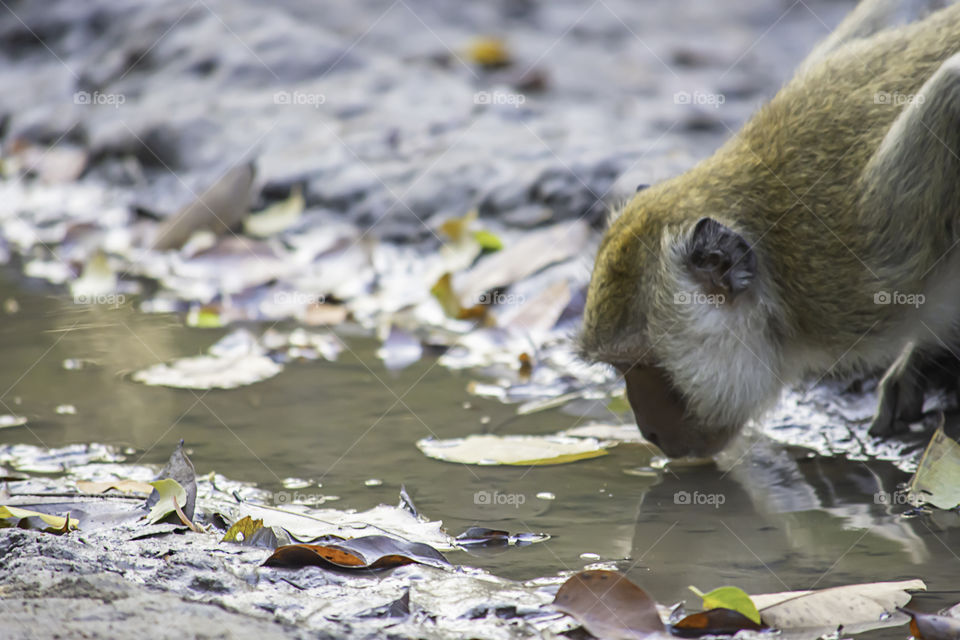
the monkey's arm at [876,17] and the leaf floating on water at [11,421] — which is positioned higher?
the monkey's arm at [876,17]

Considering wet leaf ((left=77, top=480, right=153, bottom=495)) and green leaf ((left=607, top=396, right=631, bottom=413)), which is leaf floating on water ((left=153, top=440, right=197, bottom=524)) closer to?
wet leaf ((left=77, top=480, right=153, bottom=495))

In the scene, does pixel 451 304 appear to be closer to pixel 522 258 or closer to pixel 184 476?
pixel 522 258

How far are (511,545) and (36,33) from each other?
8791mm

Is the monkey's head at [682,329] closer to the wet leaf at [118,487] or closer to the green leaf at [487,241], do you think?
the wet leaf at [118,487]

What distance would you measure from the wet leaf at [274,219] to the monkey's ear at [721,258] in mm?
3794

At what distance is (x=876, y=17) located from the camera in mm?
4543

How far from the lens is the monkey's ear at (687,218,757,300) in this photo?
339cm

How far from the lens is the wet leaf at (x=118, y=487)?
3.20m

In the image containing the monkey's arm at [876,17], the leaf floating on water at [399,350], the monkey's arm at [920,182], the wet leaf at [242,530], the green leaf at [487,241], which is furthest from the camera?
the green leaf at [487,241]

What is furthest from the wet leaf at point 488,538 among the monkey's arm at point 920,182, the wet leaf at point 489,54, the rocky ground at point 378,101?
the wet leaf at point 489,54

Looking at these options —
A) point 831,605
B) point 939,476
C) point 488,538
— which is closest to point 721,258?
point 939,476

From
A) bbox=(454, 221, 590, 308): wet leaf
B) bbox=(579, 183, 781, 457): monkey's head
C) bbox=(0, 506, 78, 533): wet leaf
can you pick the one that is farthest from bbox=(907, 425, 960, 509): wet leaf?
bbox=(454, 221, 590, 308): wet leaf

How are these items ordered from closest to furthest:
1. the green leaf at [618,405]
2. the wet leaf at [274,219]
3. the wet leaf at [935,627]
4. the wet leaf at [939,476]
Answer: the wet leaf at [935,627] → the wet leaf at [939,476] → the green leaf at [618,405] → the wet leaf at [274,219]

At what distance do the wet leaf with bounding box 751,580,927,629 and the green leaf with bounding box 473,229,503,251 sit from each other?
362 cm
